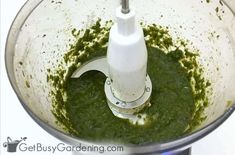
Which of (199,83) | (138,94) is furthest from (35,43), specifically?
(199,83)

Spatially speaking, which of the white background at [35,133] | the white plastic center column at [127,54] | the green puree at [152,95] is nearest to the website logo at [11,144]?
the white background at [35,133]

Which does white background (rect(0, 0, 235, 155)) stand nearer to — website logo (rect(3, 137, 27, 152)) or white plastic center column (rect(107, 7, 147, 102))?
website logo (rect(3, 137, 27, 152))

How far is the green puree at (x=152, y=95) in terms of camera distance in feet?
2.26

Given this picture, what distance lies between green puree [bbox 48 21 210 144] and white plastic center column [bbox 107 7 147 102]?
0.23 feet

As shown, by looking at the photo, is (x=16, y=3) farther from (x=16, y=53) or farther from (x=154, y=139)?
(x=154, y=139)

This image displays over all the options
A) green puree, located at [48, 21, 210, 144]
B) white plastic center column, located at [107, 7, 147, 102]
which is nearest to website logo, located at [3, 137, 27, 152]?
green puree, located at [48, 21, 210, 144]

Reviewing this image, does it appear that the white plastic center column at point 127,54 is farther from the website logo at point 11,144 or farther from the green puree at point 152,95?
the website logo at point 11,144

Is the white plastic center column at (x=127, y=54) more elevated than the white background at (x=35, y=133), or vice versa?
the white plastic center column at (x=127, y=54)

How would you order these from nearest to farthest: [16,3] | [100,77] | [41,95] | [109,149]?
1. [109,149]
2. [41,95]
3. [100,77]
4. [16,3]

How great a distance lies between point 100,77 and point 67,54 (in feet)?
0.26

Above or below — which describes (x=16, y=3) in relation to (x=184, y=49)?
above

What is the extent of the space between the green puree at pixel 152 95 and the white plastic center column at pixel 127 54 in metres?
0.07

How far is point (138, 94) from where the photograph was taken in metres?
0.70

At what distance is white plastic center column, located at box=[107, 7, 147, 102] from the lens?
23.2 inches
